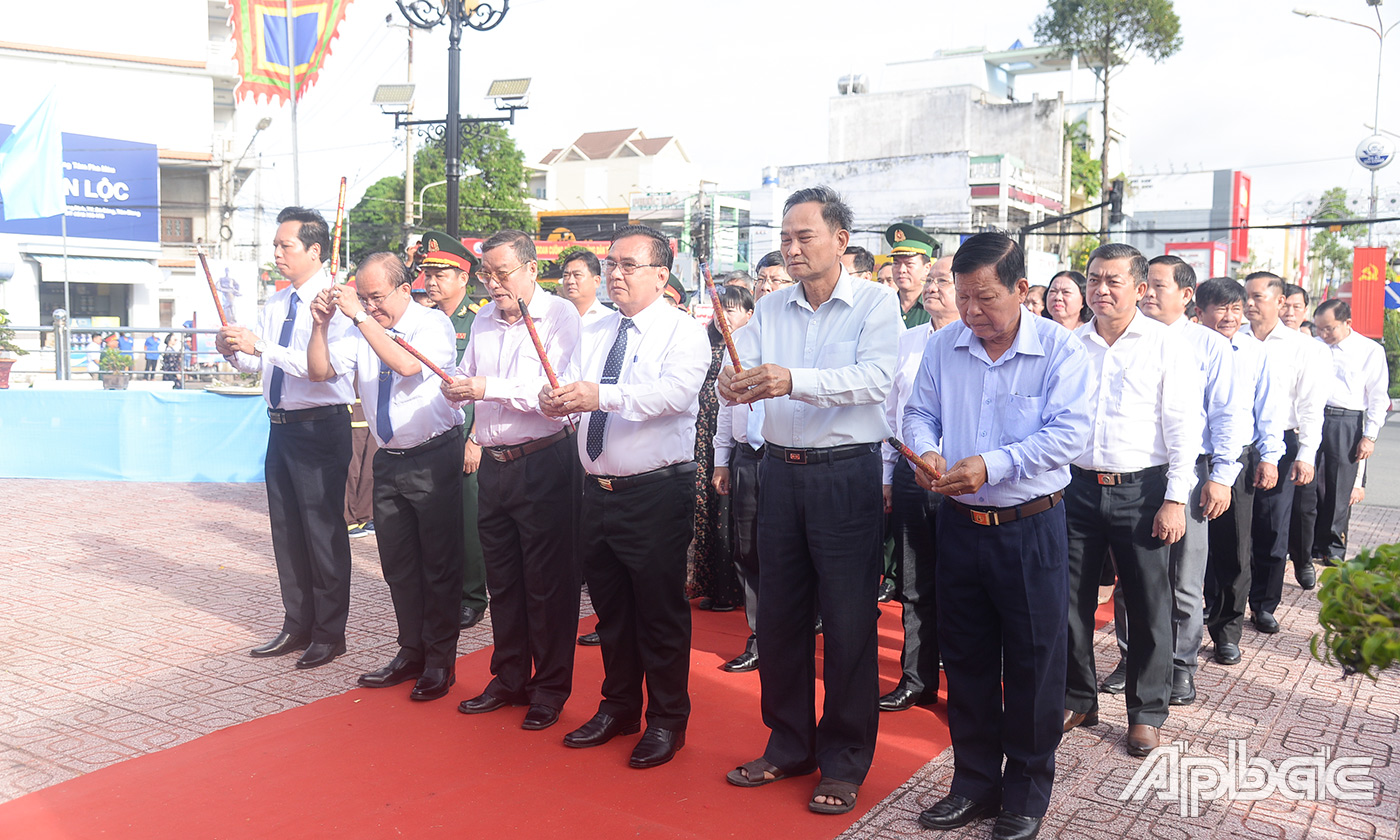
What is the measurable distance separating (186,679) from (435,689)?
1237 millimetres

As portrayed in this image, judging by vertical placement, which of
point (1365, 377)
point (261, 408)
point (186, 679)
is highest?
point (1365, 377)

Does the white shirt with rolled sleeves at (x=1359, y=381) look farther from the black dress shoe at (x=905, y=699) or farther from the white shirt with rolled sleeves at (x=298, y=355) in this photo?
the white shirt with rolled sleeves at (x=298, y=355)

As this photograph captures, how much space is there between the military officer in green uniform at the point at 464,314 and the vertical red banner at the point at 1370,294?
19549mm

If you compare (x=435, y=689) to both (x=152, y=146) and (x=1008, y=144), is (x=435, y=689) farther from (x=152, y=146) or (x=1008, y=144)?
(x=1008, y=144)

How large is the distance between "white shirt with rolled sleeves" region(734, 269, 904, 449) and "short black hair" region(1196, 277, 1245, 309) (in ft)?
9.76

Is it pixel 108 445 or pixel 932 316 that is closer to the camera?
pixel 932 316

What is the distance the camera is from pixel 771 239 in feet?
139

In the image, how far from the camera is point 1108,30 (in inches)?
1083

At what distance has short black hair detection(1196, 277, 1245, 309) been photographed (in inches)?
221

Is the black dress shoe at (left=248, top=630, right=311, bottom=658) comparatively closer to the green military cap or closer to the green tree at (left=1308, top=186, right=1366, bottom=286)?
the green military cap

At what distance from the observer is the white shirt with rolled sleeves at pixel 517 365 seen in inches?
164

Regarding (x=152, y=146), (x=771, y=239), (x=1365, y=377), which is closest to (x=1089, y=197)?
(x=771, y=239)

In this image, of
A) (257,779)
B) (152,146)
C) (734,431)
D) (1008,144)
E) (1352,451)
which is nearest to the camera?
(257,779)

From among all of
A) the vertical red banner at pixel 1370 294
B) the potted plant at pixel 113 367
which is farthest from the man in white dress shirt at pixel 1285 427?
the vertical red banner at pixel 1370 294
